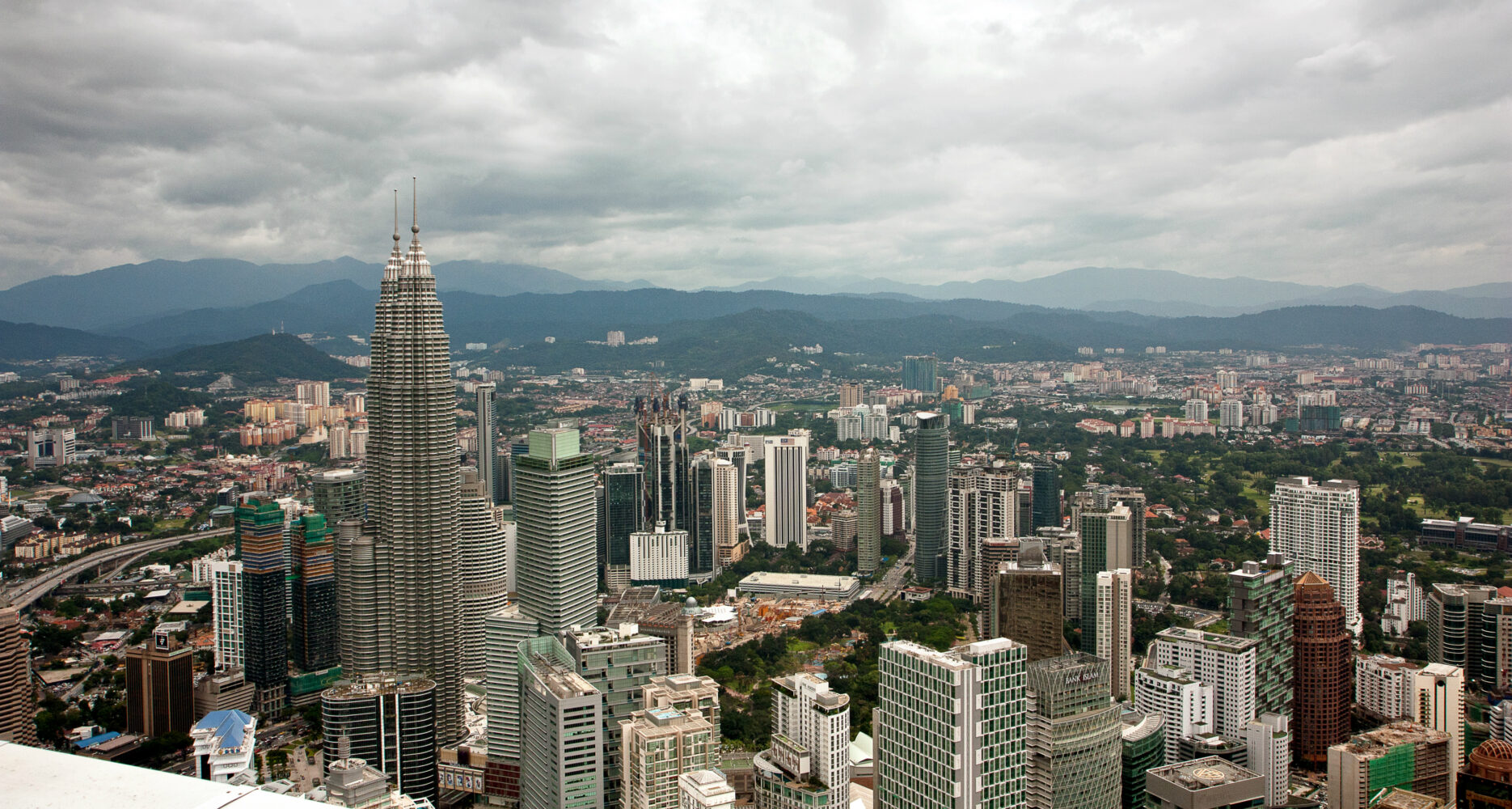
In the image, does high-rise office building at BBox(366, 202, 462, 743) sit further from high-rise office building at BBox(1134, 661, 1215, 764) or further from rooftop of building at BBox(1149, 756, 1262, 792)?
rooftop of building at BBox(1149, 756, 1262, 792)

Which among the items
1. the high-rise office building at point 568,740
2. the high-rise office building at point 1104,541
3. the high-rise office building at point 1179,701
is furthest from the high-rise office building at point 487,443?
the high-rise office building at point 1179,701

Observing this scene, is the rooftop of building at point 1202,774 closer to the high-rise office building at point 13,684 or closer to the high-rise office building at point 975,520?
the high-rise office building at point 975,520

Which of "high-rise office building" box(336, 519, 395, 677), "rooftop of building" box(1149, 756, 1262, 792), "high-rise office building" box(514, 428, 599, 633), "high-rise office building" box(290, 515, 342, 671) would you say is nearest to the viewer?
"rooftop of building" box(1149, 756, 1262, 792)

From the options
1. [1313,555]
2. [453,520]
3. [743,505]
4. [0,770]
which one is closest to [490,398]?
[743,505]

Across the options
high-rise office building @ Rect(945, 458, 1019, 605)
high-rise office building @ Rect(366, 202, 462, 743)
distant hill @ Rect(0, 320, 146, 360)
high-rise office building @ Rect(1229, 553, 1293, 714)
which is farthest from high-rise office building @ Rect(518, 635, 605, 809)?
distant hill @ Rect(0, 320, 146, 360)

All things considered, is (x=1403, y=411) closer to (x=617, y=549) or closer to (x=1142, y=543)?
(x=1142, y=543)

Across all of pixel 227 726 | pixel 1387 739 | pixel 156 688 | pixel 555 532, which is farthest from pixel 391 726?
pixel 1387 739

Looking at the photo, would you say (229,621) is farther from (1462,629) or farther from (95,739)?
(1462,629)
